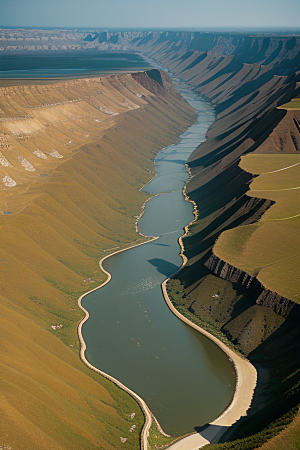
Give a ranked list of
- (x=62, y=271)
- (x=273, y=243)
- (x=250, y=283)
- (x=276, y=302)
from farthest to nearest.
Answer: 1. (x=62, y=271)
2. (x=273, y=243)
3. (x=250, y=283)
4. (x=276, y=302)

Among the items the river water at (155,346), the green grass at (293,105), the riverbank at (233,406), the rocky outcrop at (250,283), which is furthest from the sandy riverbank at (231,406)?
the green grass at (293,105)

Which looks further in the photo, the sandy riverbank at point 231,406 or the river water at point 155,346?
the river water at point 155,346

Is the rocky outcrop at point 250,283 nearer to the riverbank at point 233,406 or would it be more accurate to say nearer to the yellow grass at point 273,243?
the yellow grass at point 273,243

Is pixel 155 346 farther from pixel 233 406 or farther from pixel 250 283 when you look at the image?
pixel 250 283

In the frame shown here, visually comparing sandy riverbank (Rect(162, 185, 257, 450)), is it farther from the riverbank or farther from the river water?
the river water

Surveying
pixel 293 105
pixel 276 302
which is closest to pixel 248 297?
pixel 276 302

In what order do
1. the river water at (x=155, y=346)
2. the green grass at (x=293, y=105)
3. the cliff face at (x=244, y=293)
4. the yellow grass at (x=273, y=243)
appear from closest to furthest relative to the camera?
the cliff face at (x=244, y=293), the river water at (x=155, y=346), the yellow grass at (x=273, y=243), the green grass at (x=293, y=105)
